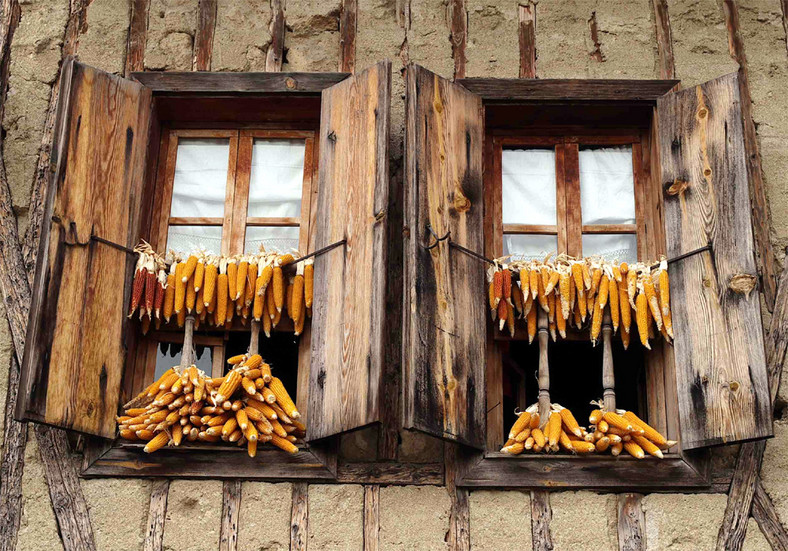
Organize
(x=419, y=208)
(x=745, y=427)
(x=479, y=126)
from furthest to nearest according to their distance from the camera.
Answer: (x=479, y=126) → (x=419, y=208) → (x=745, y=427)

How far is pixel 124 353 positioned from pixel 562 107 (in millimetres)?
3005

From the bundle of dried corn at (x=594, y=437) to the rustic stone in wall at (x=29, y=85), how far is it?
3262 mm

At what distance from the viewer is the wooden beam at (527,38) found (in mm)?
8055

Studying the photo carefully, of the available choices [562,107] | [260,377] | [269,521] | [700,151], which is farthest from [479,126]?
[269,521]

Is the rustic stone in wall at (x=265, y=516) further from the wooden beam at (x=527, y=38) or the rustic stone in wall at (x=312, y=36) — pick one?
the wooden beam at (x=527, y=38)

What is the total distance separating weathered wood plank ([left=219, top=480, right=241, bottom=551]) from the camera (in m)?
6.73

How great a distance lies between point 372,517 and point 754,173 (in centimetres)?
307

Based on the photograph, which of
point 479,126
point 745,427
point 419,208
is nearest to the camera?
point 745,427

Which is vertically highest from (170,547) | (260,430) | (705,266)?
(705,266)

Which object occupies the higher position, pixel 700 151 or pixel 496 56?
pixel 496 56

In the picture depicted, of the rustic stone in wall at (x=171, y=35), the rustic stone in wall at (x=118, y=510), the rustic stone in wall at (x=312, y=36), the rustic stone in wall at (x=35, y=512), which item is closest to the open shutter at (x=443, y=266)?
the rustic stone in wall at (x=312, y=36)

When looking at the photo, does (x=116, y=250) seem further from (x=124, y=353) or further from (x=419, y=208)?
(x=419, y=208)

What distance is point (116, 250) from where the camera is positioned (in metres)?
7.31

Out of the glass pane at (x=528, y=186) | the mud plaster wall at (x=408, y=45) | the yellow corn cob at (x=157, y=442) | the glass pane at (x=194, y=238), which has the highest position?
the mud plaster wall at (x=408, y=45)
